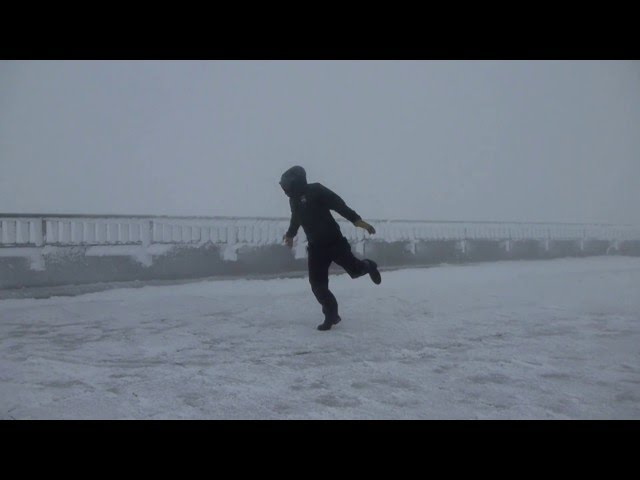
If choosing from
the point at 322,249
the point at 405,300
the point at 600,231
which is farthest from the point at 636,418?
the point at 600,231

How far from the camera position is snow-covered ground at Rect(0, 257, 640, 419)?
2451mm

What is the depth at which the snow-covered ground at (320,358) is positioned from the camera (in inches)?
96.5

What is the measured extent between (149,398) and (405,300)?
4511 mm

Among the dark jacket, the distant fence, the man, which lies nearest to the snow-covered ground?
the man

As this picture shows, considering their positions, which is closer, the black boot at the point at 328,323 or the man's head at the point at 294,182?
the black boot at the point at 328,323

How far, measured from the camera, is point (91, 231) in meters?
8.15

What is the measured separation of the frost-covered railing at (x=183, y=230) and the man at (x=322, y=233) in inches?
195

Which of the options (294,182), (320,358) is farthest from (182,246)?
(320,358)

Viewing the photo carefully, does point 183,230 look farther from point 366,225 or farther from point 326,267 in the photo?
point 366,225

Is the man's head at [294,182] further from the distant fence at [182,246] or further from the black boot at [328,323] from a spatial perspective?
the distant fence at [182,246]

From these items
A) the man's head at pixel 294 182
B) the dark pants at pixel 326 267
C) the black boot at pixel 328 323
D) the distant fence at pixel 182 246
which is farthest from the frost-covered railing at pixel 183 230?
the black boot at pixel 328 323

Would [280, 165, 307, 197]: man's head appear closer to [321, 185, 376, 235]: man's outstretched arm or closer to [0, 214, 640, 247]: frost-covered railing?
[321, 185, 376, 235]: man's outstretched arm

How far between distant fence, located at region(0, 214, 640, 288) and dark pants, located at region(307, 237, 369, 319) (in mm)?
5060
